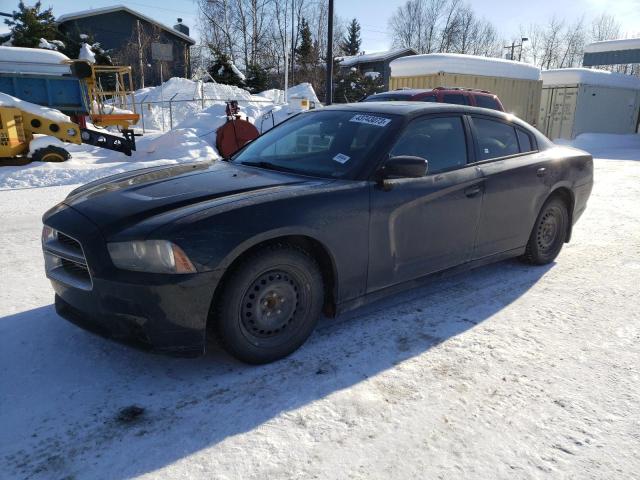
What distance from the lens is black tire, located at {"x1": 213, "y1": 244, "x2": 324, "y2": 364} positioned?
8.83 ft

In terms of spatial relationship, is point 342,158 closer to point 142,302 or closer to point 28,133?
point 142,302

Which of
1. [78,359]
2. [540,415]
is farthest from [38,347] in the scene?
[540,415]

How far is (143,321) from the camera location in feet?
8.21

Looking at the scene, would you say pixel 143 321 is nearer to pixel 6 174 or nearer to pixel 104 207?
pixel 104 207

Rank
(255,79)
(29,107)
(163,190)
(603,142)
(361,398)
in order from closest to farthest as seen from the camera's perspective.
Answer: (361,398) < (163,190) < (29,107) < (603,142) < (255,79)

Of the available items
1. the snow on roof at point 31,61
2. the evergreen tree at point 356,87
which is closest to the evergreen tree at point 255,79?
the evergreen tree at point 356,87

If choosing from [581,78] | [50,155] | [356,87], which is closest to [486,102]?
[50,155]

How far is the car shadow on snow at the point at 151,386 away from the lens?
2180 mm

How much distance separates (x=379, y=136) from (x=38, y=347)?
8.56 ft

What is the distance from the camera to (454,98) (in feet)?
33.7

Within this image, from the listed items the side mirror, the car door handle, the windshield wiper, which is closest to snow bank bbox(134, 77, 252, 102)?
the windshield wiper

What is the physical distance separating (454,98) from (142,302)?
30.3 ft

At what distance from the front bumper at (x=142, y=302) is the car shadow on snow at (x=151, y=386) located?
0.95 ft

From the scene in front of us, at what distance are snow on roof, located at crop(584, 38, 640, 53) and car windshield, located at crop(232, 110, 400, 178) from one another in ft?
96.8
